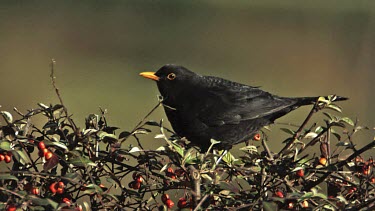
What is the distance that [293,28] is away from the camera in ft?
38.4

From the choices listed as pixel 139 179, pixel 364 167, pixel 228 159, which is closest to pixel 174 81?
pixel 228 159

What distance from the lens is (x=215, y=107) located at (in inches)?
141

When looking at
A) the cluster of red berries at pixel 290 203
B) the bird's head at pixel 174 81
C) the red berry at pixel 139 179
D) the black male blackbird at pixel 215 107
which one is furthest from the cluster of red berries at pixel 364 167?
the bird's head at pixel 174 81

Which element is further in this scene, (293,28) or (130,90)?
(293,28)

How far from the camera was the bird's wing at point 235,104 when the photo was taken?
3523 millimetres

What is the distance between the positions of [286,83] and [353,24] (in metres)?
2.74

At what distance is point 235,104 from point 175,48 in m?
7.85

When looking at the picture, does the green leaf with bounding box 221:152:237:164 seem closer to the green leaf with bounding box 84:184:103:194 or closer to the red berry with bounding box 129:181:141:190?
the red berry with bounding box 129:181:141:190

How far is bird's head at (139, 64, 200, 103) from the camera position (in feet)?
11.9

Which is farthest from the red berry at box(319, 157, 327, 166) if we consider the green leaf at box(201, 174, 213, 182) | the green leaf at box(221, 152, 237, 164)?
the green leaf at box(201, 174, 213, 182)

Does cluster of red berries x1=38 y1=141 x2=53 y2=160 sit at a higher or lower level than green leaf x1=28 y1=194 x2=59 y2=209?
higher

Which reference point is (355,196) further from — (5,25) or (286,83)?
(5,25)

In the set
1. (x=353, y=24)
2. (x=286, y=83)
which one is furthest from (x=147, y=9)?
(x=286, y=83)

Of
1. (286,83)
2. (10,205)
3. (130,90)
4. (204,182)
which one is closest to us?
(10,205)
